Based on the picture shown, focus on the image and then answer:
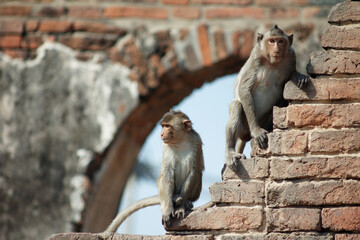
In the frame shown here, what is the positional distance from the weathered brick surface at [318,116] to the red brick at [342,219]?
48 centimetres

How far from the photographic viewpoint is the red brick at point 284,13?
26.6ft

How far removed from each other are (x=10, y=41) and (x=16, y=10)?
326 mm

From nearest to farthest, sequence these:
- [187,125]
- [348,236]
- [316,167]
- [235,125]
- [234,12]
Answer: [348,236], [316,167], [235,125], [187,125], [234,12]

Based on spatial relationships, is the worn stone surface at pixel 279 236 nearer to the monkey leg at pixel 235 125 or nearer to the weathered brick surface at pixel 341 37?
the monkey leg at pixel 235 125

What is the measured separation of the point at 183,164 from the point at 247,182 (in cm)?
87

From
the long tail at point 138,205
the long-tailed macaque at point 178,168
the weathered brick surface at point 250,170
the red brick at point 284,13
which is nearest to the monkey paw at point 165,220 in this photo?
the long-tailed macaque at point 178,168

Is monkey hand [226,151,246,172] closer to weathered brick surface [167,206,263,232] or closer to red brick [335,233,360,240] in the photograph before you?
weathered brick surface [167,206,263,232]

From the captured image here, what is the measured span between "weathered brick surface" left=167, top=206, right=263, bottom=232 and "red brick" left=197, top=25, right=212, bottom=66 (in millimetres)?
3571

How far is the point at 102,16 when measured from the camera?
8312mm

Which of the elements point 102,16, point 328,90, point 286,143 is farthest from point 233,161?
point 102,16

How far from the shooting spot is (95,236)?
15.8 feet

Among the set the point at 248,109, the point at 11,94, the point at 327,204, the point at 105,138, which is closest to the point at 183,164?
the point at 248,109

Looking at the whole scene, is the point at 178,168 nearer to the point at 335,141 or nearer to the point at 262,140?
the point at 262,140

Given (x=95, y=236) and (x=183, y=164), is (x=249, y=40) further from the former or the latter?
(x=95, y=236)
